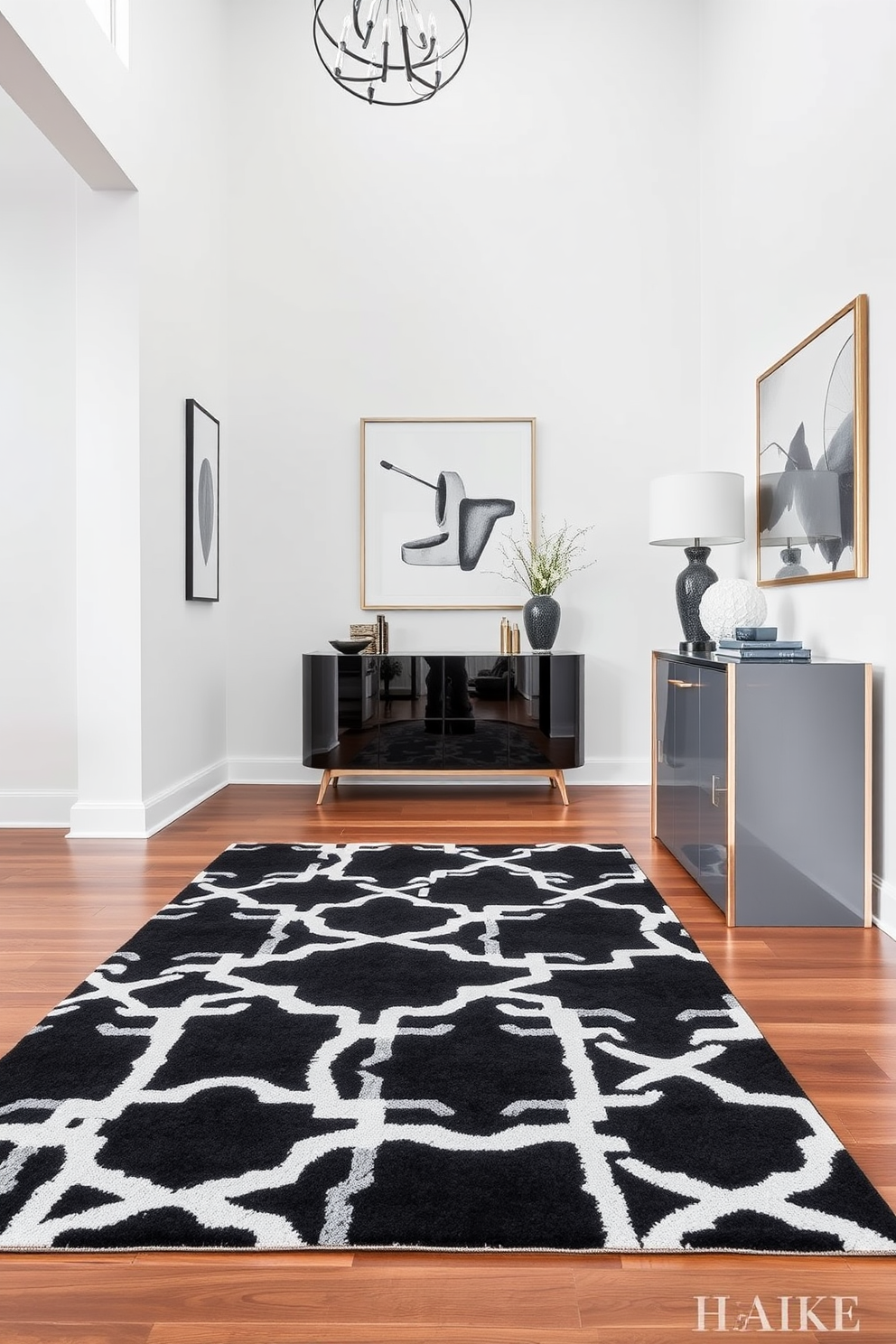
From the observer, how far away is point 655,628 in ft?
16.5

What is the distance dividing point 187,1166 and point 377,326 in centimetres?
448

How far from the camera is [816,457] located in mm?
3211

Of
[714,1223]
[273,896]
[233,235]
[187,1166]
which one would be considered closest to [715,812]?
[273,896]

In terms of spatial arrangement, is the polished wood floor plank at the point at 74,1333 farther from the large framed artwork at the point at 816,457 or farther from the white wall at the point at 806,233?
the large framed artwork at the point at 816,457

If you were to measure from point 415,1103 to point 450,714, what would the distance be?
2948mm

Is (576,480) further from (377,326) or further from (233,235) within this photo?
(233,235)

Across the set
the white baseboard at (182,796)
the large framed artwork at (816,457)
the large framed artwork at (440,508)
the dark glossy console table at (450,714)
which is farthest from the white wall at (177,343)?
the large framed artwork at (816,457)

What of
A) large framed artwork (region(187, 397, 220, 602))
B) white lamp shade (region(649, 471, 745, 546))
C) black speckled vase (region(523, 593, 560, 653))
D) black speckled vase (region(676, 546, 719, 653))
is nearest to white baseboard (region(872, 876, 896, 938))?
black speckled vase (region(676, 546, 719, 653))

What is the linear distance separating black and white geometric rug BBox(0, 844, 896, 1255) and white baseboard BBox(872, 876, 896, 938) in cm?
59

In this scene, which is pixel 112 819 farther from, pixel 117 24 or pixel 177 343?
pixel 117 24

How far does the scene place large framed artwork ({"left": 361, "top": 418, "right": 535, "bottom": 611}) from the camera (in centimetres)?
500

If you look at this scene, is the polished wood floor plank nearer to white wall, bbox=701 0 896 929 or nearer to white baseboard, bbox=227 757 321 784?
white wall, bbox=701 0 896 929

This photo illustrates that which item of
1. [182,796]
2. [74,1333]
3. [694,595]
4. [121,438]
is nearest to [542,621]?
[694,595]

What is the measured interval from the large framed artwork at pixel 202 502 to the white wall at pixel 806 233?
2568 millimetres
